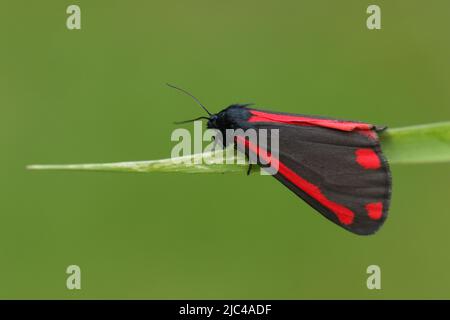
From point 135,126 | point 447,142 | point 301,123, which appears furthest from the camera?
point 135,126

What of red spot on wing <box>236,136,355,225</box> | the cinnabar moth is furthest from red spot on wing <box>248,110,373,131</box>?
red spot on wing <box>236,136,355,225</box>

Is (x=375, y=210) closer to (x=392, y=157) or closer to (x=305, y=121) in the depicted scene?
(x=392, y=157)

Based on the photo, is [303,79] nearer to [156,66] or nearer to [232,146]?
[156,66]

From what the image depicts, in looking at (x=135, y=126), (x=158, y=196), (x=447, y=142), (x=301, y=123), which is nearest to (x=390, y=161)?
(x=447, y=142)

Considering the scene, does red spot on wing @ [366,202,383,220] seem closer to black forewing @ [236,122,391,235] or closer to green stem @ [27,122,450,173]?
black forewing @ [236,122,391,235]

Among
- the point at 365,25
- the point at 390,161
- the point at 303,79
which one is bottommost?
the point at 390,161

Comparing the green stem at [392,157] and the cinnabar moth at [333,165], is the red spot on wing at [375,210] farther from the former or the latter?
the green stem at [392,157]

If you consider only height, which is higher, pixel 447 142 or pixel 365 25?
pixel 365 25

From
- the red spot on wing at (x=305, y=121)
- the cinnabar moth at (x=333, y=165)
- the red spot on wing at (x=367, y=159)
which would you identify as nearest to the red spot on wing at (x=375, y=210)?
the cinnabar moth at (x=333, y=165)
